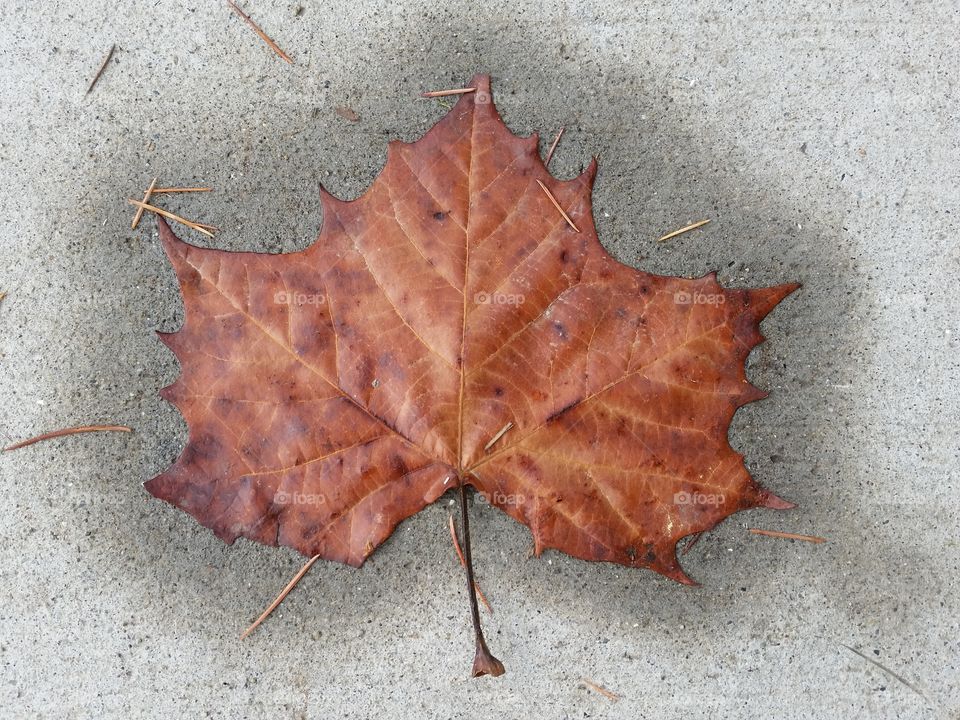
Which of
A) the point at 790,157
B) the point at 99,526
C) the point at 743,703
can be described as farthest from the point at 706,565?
the point at 99,526

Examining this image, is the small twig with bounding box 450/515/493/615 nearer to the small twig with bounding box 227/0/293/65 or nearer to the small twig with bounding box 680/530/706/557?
the small twig with bounding box 680/530/706/557

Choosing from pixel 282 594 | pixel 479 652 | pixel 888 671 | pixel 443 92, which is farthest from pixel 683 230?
pixel 282 594

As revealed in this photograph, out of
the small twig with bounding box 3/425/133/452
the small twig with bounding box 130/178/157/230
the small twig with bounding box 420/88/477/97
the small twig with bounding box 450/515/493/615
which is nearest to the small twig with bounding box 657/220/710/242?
the small twig with bounding box 420/88/477/97

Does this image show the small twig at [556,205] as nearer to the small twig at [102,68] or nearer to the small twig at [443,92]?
the small twig at [443,92]

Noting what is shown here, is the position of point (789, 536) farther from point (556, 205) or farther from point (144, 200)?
point (144, 200)

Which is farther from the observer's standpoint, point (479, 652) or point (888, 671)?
point (888, 671)

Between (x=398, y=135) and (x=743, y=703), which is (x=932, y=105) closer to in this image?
(x=398, y=135)
